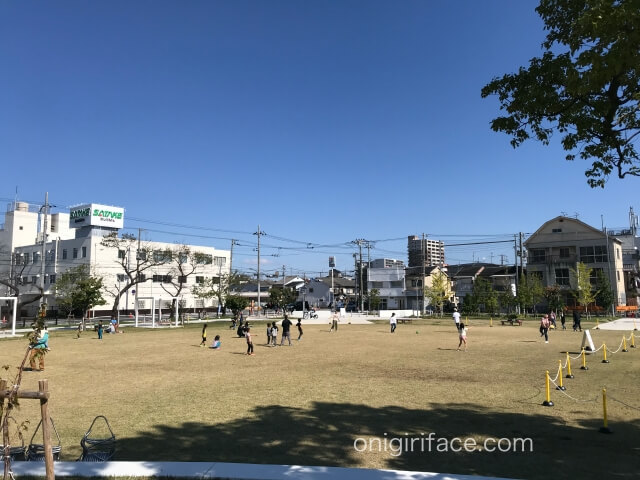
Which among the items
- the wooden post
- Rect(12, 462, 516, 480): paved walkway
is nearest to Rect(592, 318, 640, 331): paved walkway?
Rect(12, 462, 516, 480): paved walkway

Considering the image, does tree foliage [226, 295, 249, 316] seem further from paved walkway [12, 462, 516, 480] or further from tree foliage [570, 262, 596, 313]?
paved walkway [12, 462, 516, 480]

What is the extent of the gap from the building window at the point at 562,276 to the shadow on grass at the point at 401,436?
211 ft

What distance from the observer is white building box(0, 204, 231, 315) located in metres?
62.6

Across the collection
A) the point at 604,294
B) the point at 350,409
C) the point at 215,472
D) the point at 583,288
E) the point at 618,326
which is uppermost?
the point at 583,288

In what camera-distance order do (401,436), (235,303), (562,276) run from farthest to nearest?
(562,276), (235,303), (401,436)

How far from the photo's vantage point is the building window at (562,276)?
66.8 m

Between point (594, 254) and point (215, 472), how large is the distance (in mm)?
71780

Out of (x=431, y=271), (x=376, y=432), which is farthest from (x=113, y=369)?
(x=431, y=271)

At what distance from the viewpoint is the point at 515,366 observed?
17.1m

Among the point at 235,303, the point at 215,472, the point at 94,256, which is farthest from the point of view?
the point at 94,256

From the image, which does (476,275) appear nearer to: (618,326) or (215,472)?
(618,326)

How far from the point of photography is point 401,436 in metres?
8.49

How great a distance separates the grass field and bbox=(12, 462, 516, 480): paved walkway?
1.04 m

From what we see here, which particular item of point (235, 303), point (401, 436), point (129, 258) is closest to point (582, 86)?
point (401, 436)
